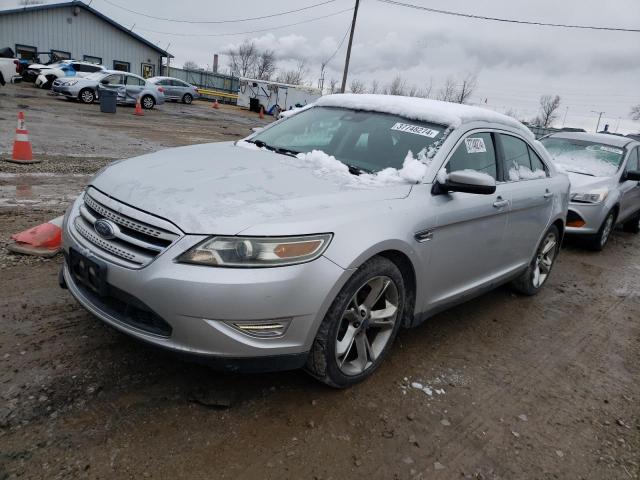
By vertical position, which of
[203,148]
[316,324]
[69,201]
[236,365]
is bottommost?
[69,201]

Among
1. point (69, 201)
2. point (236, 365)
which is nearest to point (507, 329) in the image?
point (236, 365)

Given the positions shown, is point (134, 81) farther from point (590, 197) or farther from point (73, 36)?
point (590, 197)

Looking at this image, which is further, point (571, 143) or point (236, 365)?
point (571, 143)

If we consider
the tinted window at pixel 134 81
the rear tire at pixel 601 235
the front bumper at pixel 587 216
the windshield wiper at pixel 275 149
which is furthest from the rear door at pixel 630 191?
the tinted window at pixel 134 81

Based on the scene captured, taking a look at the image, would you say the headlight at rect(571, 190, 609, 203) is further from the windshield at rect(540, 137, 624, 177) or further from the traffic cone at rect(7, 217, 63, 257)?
the traffic cone at rect(7, 217, 63, 257)

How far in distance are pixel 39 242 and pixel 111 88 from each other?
21122 millimetres

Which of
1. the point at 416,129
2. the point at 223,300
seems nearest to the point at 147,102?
the point at 416,129

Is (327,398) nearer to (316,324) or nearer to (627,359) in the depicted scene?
(316,324)

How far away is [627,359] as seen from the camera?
3.86 metres

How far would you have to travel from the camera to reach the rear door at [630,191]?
300 inches

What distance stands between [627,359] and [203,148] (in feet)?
12.0

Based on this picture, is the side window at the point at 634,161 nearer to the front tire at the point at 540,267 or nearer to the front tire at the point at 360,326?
the front tire at the point at 540,267

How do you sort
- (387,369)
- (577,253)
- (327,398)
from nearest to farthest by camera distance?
(327,398) → (387,369) → (577,253)

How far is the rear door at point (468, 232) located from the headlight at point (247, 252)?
1094mm
